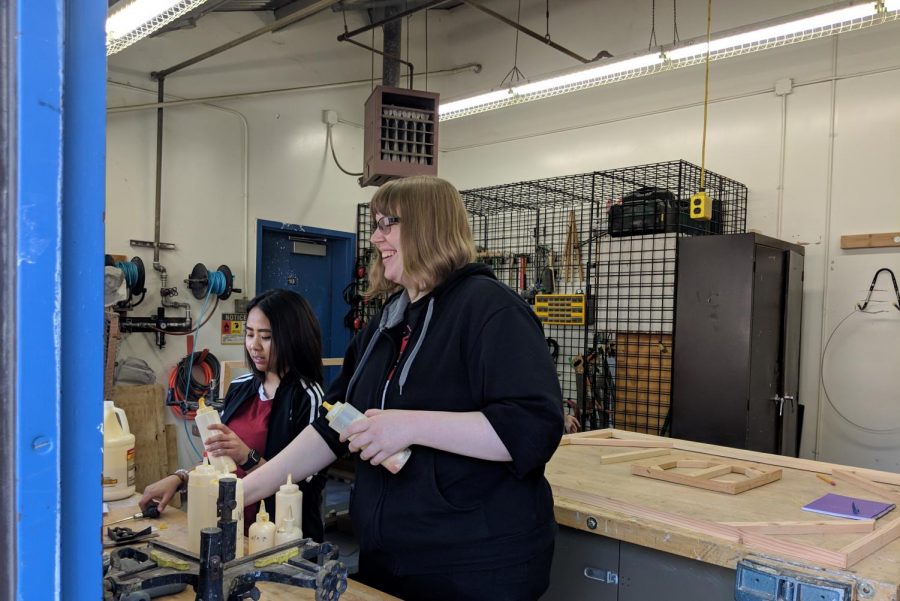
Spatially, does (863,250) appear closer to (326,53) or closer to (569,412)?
(569,412)

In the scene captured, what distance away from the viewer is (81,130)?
0.52 meters

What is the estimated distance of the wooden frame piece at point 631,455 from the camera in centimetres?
206

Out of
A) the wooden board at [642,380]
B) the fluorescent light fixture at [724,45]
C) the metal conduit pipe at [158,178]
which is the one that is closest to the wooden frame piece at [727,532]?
the wooden board at [642,380]

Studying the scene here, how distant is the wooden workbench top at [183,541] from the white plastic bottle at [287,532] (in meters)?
0.08

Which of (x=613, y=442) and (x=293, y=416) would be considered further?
(x=613, y=442)

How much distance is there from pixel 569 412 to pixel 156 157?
339 centimetres

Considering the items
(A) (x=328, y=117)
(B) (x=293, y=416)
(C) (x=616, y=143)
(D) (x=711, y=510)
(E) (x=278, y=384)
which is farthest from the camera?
(A) (x=328, y=117)

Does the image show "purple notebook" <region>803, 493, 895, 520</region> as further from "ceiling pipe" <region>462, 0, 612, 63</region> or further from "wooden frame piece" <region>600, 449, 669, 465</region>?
"ceiling pipe" <region>462, 0, 612, 63</region>

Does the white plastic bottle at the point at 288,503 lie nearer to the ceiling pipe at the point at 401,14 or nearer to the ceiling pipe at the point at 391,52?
the ceiling pipe at the point at 401,14

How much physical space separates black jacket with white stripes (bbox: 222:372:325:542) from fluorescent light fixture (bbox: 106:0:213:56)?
6.48ft

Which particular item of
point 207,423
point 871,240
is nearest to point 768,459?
point 207,423

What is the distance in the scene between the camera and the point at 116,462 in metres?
1.87

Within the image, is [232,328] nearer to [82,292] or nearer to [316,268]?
[316,268]

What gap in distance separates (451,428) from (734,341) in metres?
2.76
